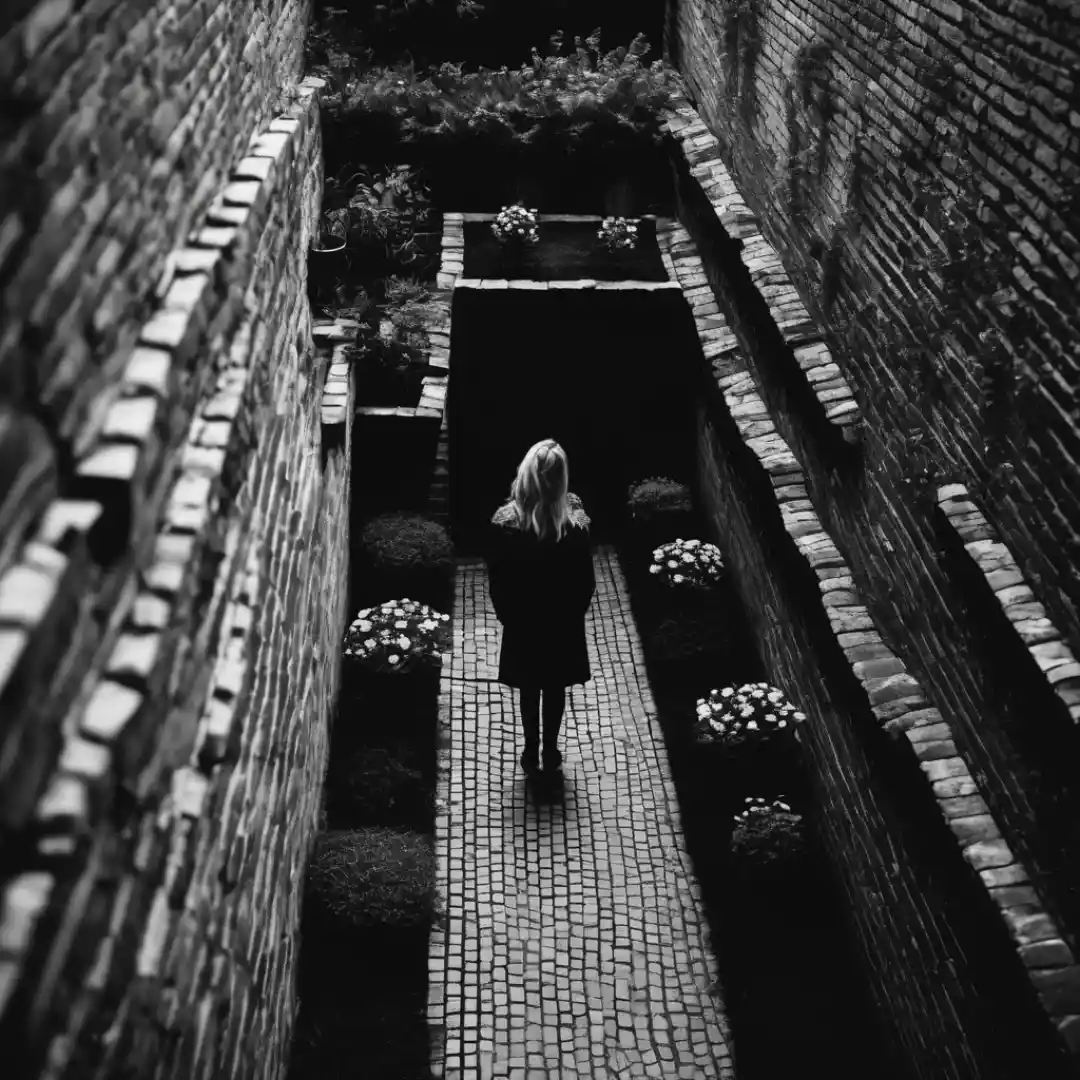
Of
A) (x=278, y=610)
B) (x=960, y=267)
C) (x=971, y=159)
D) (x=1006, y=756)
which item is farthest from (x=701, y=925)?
(x=971, y=159)

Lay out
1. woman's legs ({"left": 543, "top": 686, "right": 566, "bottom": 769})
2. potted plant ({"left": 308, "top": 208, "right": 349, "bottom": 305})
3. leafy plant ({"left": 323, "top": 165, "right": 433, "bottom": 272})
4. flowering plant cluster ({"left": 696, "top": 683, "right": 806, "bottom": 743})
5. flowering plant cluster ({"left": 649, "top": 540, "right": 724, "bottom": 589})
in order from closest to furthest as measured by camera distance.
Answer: flowering plant cluster ({"left": 696, "top": 683, "right": 806, "bottom": 743}) < woman's legs ({"left": 543, "top": 686, "right": 566, "bottom": 769}) < potted plant ({"left": 308, "top": 208, "right": 349, "bottom": 305}) < flowering plant cluster ({"left": 649, "top": 540, "right": 724, "bottom": 589}) < leafy plant ({"left": 323, "top": 165, "right": 433, "bottom": 272})

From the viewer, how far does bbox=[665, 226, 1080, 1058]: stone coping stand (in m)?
3.54

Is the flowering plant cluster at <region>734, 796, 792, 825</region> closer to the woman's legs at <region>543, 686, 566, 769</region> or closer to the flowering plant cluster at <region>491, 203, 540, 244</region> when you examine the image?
the woman's legs at <region>543, 686, 566, 769</region>

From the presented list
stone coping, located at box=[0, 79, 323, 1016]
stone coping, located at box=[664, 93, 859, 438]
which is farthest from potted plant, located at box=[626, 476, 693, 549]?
stone coping, located at box=[0, 79, 323, 1016]

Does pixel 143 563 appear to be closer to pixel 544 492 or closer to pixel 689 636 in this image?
pixel 544 492

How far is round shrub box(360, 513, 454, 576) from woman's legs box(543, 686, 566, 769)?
145cm

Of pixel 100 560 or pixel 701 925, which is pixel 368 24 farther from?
Result: pixel 100 560

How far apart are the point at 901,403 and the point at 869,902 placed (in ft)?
7.97

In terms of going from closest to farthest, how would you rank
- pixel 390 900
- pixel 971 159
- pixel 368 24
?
pixel 971 159 → pixel 390 900 → pixel 368 24

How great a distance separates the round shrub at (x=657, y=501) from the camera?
322 inches

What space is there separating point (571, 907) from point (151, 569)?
12.2 ft

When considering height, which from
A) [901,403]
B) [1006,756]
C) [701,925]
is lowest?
[701,925]

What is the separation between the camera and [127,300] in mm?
2691

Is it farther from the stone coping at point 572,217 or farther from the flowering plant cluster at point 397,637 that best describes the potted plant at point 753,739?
the stone coping at point 572,217
